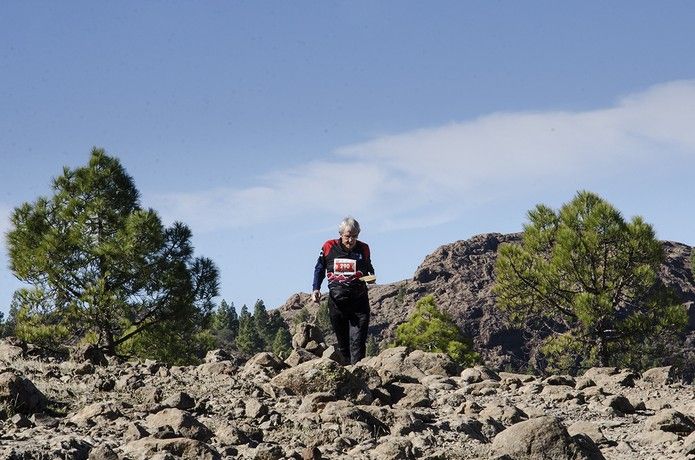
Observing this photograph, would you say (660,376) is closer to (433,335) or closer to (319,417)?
(319,417)

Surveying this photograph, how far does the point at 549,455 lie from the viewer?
7.36 m

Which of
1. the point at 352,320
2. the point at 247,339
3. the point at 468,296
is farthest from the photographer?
the point at 468,296

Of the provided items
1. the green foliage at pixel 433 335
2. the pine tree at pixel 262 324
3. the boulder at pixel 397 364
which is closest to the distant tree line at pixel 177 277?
the green foliage at pixel 433 335

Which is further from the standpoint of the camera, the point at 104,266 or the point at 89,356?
the point at 104,266

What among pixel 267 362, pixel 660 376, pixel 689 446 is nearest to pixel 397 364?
pixel 267 362

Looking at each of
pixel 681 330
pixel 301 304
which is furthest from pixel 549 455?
pixel 301 304

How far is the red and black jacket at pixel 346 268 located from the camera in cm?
1266

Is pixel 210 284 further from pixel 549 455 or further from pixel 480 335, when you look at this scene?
pixel 480 335

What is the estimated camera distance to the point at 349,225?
1250 centimetres

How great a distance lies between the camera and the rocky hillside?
498 feet

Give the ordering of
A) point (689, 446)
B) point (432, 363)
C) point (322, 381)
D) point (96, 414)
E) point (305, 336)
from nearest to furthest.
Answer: point (96, 414) → point (689, 446) → point (322, 381) → point (432, 363) → point (305, 336)

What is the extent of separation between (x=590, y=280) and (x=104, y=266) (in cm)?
1847

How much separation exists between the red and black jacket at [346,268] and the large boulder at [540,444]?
5347 mm

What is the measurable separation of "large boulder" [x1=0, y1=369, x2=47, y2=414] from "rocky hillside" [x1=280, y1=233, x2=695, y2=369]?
133613 millimetres
